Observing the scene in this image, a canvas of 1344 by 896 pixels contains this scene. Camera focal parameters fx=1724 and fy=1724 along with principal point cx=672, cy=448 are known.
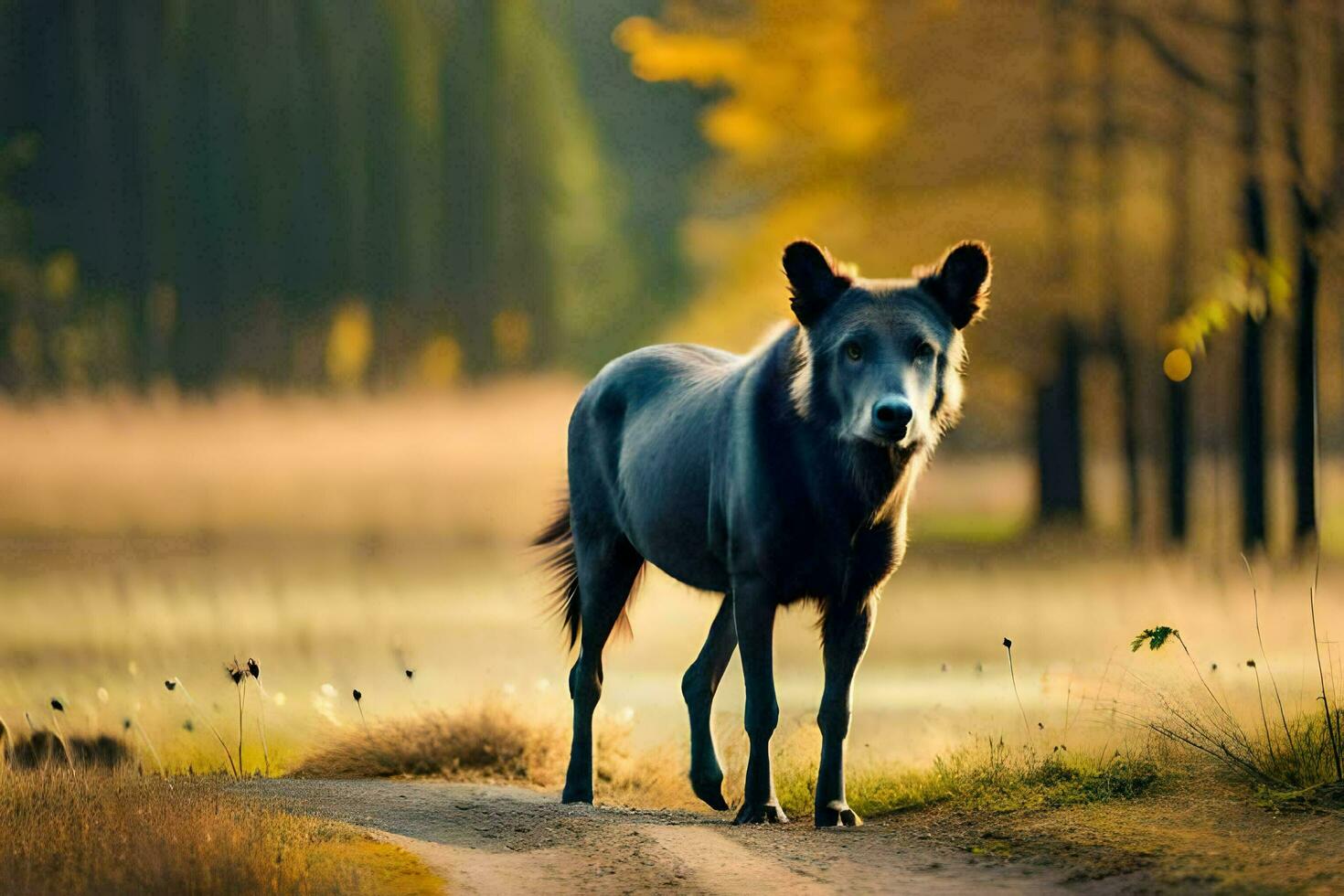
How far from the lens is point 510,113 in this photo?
25.7 meters

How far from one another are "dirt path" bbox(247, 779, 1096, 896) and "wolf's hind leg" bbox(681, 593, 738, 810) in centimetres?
32

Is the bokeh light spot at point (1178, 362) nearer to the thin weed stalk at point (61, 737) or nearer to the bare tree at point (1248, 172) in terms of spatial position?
the bare tree at point (1248, 172)

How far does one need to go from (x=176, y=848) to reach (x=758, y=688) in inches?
105

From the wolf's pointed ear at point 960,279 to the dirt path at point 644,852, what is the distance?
2.33 meters

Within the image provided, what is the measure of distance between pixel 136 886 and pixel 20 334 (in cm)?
1815

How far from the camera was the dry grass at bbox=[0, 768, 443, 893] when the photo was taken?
20.2 ft

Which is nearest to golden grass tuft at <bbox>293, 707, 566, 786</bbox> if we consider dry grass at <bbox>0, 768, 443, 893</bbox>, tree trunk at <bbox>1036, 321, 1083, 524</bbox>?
dry grass at <bbox>0, 768, 443, 893</bbox>

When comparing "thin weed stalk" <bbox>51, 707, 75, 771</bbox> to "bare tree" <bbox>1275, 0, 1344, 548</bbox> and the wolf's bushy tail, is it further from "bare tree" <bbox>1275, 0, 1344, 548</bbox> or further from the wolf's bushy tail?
"bare tree" <bbox>1275, 0, 1344, 548</bbox>

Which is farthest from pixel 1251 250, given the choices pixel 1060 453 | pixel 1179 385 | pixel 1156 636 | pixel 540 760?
pixel 1156 636

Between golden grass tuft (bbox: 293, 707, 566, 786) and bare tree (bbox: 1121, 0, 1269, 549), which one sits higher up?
bare tree (bbox: 1121, 0, 1269, 549)

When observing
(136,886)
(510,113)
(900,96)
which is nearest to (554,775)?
(136,886)

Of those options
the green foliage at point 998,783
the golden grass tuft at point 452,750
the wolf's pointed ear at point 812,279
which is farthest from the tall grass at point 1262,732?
the golden grass tuft at point 452,750

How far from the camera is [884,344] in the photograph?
721cm

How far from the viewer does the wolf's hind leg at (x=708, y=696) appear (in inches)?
345
